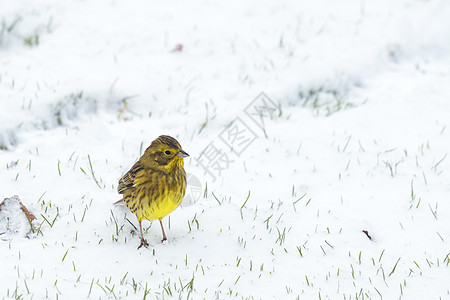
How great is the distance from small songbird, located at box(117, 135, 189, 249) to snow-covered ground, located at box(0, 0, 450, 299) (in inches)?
16.7

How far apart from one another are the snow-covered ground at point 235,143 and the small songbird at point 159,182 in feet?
1.39

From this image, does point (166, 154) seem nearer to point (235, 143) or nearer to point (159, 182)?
point (159, 182)

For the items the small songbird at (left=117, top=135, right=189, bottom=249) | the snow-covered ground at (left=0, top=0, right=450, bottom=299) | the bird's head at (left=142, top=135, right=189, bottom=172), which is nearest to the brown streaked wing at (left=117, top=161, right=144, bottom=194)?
the small songbird at (left=117, top=135, right=189, bottom=249)

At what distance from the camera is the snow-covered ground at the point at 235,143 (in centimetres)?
461

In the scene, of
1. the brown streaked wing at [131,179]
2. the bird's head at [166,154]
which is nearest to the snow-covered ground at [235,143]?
the brown streaked wing at [131,179]

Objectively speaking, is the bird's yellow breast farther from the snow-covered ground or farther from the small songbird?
the snow-covered ground

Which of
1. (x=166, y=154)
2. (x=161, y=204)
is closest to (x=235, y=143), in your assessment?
(x=166, y=154)

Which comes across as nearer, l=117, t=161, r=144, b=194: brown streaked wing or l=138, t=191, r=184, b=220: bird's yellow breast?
l=138, t=191, r=184, b=220: bird's yellow breast

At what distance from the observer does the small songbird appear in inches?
183

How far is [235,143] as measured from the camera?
6.84 m

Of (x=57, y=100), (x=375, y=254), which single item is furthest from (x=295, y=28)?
(x=375, y=254)

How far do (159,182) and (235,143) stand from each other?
90.8 inches

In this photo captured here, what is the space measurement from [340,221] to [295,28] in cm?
480

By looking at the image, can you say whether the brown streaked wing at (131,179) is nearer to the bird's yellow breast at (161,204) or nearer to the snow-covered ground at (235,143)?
the bird's yellow breast at (161,204)
